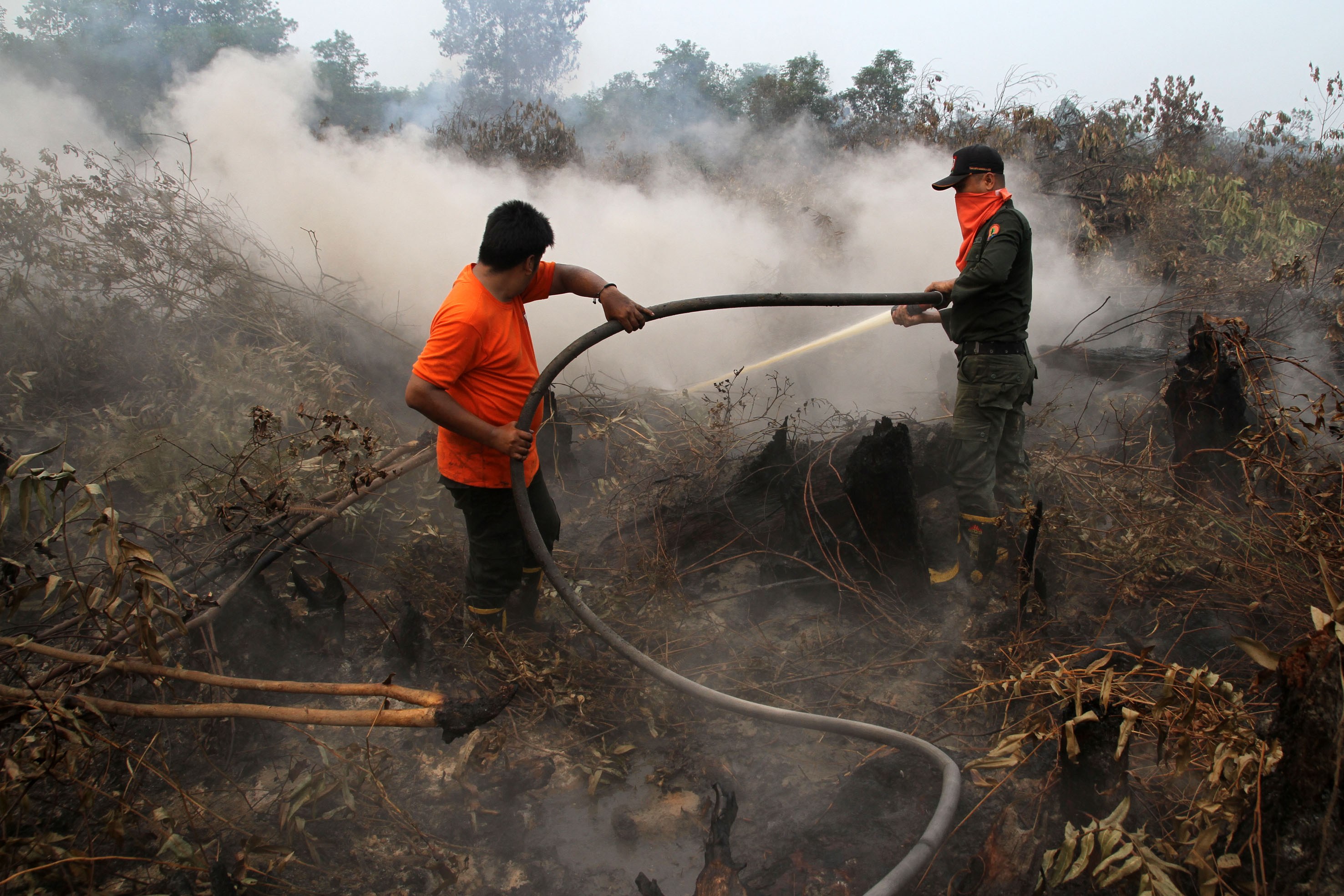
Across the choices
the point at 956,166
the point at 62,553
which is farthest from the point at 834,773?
the point at 62,553

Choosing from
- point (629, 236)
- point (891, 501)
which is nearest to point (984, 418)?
point (891, 501)

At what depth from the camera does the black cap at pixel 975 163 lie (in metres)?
3.35

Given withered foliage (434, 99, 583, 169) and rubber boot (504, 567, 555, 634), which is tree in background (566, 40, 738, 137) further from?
rubber boot (504, 567, 555, 634)

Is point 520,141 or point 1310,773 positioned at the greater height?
point 520,141

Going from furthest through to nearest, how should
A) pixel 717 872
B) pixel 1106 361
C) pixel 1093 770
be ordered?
pixel 1106 361 < pixel 717 872 < pixel 1093 770

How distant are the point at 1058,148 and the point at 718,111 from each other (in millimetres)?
7029

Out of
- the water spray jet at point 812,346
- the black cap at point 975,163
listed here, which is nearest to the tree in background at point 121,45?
the water spray jet at point 812,346

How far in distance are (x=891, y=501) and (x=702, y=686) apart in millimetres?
1427

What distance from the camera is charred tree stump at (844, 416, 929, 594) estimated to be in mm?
3451

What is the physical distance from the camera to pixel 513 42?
71.4 ft

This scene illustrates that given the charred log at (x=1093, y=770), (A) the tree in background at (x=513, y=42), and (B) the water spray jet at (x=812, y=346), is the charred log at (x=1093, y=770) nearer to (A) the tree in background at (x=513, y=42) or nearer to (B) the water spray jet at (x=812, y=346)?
(B) the water spray jet at (x=812, y=346)

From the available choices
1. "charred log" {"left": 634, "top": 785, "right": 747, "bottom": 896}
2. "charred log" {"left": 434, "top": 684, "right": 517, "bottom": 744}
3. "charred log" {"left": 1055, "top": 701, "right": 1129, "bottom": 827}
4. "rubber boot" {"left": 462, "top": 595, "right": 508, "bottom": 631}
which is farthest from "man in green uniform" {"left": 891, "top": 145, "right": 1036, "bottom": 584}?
"charred log" {"left": 434, "top": 684, "right": 517, "bottom": 744}

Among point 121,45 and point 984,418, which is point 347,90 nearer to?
point 121,45

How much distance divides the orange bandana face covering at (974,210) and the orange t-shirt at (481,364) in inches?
81.2
